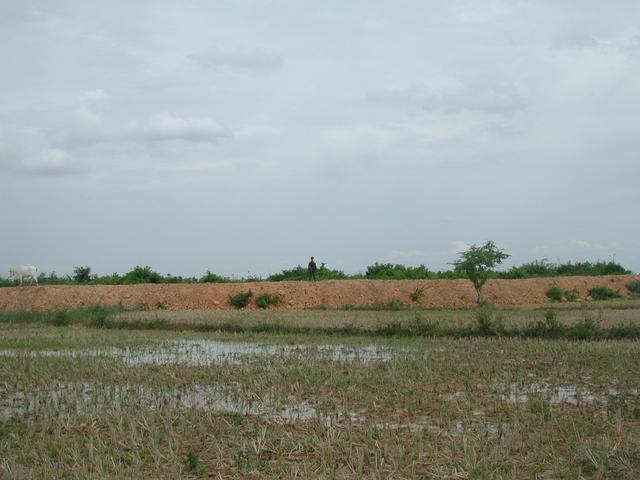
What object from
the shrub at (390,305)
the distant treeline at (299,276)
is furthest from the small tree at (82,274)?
the shrub at (390,305)

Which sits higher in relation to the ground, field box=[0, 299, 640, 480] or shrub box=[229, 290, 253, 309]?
shrub box=[229, 290, 253, 309]

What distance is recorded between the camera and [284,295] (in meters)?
24.2

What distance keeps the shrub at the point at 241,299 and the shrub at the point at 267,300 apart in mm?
356

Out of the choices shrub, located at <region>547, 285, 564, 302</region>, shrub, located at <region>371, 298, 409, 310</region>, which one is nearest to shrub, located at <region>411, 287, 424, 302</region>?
shrub, located at <region>371, 298, 409, 310</region>

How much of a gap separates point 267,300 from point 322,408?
16.1 m

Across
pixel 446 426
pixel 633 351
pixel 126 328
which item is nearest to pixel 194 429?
pixel 446 426

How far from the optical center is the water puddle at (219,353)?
37.7 ft

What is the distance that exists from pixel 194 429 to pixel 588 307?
16732 mm

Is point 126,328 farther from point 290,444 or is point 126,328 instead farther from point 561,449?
point 561,449

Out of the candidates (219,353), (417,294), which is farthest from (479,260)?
(219,353)

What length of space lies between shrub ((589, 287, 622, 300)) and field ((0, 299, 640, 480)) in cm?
1336

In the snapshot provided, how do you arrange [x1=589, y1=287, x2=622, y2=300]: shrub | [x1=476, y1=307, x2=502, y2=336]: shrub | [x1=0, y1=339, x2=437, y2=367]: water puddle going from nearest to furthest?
[x1=0, y1=339, x2=437, y2=367]: water puddle
[x1=476, y1=307, x2=502, y2=336]: shrub
[x1=589, y1=287, x2=622, y2=300]: shrub

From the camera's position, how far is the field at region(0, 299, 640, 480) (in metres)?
5.66

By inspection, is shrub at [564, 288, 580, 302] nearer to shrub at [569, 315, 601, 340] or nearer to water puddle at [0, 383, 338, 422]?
shrub at [569, 315, 601, 340]
